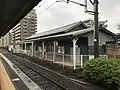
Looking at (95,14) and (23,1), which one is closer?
(23,1)

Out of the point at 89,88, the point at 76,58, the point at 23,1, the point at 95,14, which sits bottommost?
the point at 89,88

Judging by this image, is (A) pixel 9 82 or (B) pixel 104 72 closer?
(A) pixel 9 82

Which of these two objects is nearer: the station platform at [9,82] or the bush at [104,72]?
the station platform at [9,82]

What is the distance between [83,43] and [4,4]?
1940 cm

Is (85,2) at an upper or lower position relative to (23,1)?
upper

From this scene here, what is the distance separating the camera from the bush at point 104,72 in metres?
13.2

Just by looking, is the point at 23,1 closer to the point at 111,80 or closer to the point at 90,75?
the point at 111,80

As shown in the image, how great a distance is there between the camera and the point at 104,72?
1390 cm

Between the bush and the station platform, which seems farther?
the bush

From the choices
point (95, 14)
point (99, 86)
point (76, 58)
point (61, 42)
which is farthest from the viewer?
point (61, 42)

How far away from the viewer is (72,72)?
19641mm

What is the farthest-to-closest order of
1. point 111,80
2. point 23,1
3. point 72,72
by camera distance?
1. point 72,72
2. point 111,80
3. point 23,1

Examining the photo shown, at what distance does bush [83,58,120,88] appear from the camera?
1317cm

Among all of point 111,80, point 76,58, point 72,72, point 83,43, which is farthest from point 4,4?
point 83,43
